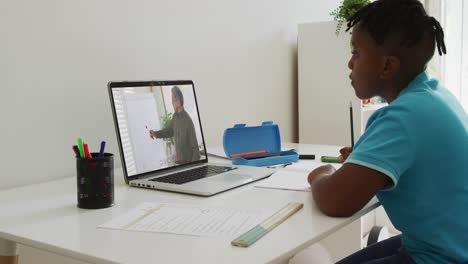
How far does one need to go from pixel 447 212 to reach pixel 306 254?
828mm

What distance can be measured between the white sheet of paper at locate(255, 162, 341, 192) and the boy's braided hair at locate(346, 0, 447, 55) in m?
0.40

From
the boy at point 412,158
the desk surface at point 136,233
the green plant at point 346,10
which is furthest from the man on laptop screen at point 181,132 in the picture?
the green plant at point 346,10

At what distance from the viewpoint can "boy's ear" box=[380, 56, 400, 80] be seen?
984 mm

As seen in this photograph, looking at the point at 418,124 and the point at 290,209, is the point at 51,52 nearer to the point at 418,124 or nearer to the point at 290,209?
the point at 290,209

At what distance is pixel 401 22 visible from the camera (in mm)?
969

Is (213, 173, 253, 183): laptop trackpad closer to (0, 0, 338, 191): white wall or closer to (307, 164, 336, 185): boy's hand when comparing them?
(307, 164, 336, 185): boy's hand

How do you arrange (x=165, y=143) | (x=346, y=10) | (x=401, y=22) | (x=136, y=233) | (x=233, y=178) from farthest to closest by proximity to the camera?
(x=346, y=10), (x=165, y=143), (x=233, y=178), (x=401, y=22), (x=136, y=233)

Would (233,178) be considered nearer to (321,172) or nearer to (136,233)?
(321,172)

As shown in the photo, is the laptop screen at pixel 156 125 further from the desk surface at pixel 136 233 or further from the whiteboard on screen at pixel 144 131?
the desk surface at pixel 136 233

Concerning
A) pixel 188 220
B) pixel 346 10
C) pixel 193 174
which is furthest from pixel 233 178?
pixel 346 10

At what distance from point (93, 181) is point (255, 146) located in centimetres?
72

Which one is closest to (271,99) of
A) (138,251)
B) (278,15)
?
(278,15)

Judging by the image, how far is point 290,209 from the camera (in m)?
0.96

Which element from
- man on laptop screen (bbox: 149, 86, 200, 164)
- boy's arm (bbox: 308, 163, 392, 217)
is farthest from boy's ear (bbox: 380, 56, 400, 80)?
man on laptop screen (bbox: 149, 86, 200, 164)
